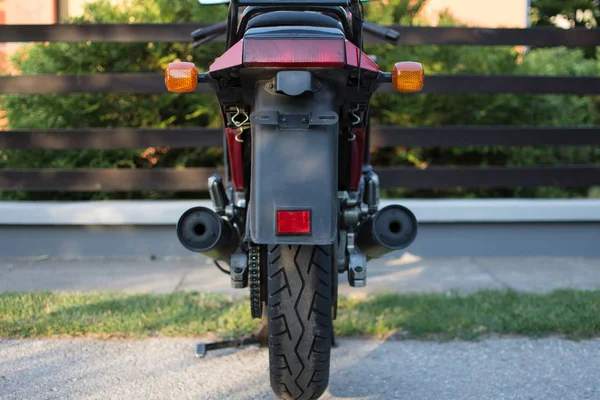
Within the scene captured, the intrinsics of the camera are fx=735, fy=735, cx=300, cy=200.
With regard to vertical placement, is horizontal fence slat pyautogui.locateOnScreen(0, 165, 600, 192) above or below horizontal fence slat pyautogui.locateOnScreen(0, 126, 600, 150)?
below

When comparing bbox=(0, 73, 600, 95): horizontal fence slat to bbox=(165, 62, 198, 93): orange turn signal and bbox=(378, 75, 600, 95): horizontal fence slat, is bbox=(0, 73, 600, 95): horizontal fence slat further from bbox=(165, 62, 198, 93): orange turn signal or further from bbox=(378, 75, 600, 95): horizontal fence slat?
bbox=(165, 62, 198, 93): orange turn signal

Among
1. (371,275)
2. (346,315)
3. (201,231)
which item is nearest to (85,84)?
(371,275)

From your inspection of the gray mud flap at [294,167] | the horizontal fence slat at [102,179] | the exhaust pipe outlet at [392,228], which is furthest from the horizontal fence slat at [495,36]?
the gray mud flap at [294,167]

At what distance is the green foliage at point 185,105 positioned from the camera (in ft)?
20.2

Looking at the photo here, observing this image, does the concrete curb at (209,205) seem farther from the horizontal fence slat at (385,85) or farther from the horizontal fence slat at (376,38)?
the horizontal fence slat at (376,38)

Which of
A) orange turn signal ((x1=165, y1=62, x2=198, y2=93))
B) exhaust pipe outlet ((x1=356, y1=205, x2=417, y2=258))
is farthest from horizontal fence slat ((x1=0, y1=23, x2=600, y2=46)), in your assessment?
orange turn signal ((x1=165, y1=62, x2=198, y2=93))

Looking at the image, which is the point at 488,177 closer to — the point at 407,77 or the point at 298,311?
the point at 407,77

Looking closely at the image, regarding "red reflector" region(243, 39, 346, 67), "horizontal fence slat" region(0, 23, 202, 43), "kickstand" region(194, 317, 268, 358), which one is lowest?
"kickstand" region(194, 317, 268, 358)

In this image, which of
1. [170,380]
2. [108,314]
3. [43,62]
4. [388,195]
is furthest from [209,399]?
[43,62]

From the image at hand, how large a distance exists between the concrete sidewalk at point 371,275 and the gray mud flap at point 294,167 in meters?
2.13

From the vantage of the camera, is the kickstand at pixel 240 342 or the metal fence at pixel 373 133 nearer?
the kickstand at pixel 240 342

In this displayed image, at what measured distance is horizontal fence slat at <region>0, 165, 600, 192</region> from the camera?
5.80 m

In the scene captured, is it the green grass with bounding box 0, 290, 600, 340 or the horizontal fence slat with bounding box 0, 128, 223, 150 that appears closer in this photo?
the green grass with bounding box 0, 290, 600, 340

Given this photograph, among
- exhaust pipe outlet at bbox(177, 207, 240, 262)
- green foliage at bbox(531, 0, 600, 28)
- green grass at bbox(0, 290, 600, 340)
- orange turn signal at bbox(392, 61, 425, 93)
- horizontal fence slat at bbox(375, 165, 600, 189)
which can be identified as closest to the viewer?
orange turn signal at bbox(392, 61, 425, 93)
